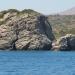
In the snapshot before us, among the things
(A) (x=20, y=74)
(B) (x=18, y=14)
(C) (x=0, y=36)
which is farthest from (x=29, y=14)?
(A) (x=20, y=74)

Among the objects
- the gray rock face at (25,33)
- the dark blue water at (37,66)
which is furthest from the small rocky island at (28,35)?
the dark blue water at (37,66)

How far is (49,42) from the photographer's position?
145500 millimetres

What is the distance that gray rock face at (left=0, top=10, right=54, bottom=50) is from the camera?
472 feet

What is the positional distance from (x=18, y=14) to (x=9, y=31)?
9.87m

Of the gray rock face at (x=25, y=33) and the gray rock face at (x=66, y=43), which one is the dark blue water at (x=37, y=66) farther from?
the gray rock face at (x=66, y=43)

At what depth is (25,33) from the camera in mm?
148125

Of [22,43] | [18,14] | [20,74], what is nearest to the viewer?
[20,74]

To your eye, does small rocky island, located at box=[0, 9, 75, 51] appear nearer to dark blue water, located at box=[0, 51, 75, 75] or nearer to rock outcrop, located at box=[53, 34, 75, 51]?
rock outcrop, located at box=[53, 34, 75, 51]

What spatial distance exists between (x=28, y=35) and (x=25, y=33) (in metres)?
2.43

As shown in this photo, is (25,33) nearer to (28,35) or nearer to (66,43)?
(28,35)

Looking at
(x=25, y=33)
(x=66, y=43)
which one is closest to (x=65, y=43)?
(x=66, y=43)

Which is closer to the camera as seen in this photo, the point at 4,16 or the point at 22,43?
the point at 22,43

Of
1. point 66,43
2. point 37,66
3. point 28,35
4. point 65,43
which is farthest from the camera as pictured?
point 28,35

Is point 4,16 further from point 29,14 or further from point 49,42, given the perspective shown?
point 49,42
